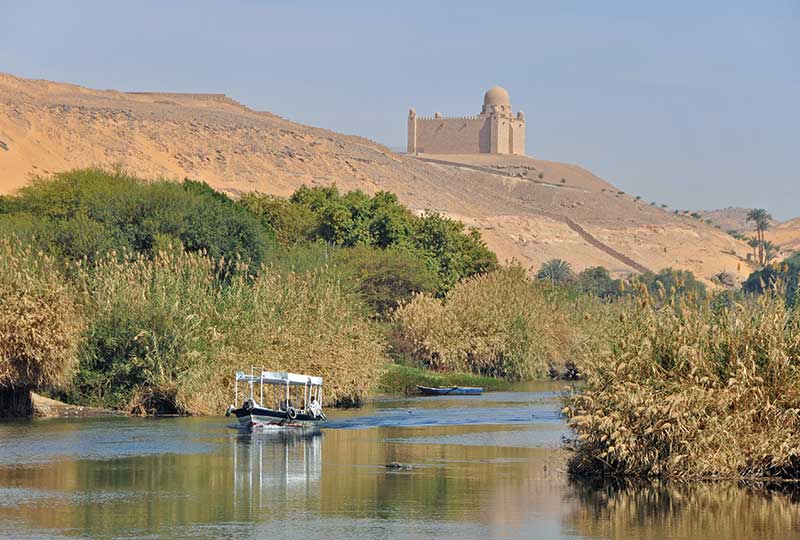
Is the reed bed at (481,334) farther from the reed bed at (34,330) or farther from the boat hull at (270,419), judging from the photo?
the reed bed at (34,330)

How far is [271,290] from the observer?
153 feet

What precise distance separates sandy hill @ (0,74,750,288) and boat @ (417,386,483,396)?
65.7 meters

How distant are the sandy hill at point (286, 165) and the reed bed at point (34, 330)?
75277 millimetres

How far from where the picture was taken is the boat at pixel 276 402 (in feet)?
126

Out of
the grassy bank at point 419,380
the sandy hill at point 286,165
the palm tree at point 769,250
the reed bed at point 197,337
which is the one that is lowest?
the grassy bank at point 419,380

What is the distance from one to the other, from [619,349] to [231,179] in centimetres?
11180

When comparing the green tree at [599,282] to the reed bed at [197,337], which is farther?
the green tree at [599,282]

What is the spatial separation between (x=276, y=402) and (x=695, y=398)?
64.0 ft

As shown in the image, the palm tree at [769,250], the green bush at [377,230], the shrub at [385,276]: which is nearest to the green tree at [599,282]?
the green bush at [377,230]

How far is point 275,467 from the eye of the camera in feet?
99.4

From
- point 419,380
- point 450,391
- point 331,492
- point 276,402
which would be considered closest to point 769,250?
point 419,380

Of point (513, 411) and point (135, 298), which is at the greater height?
point (135, 298)

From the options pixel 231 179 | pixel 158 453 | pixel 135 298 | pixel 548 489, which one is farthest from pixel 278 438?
pixel 231 179

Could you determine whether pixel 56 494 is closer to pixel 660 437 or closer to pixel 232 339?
pixel 660 437
